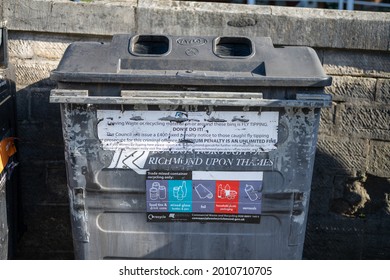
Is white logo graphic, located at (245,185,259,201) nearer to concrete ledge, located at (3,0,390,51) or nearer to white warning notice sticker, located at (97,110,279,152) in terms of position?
white warning notice sticker, located at (97,110,279,152)

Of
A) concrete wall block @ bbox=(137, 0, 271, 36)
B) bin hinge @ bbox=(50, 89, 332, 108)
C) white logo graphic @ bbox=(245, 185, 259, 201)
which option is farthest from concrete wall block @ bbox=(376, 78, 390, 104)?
white logo graphic @ bbox=(245, 185, 259, 201)

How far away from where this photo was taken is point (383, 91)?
13.1ft

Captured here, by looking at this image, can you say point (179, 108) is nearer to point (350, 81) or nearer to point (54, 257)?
point (350, 81)

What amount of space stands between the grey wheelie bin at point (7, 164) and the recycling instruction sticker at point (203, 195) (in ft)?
3.08

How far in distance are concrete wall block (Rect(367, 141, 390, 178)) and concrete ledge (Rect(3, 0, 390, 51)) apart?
655mm

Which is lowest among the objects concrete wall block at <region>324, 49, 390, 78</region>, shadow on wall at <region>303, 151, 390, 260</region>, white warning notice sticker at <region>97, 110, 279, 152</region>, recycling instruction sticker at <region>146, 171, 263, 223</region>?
shadow on wall at <region>303, 151, 390, 260</region>

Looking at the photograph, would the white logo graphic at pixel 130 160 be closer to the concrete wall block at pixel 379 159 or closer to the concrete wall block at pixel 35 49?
the concrete wall block at pixel 35 49

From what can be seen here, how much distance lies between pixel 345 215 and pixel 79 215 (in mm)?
1951

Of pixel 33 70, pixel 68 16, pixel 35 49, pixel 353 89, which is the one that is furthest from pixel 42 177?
pixel 353 89

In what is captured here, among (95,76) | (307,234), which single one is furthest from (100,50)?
(307,234)

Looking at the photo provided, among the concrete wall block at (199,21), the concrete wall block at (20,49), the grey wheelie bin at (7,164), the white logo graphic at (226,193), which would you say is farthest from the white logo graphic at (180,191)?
the concrete wall block at (20,49)

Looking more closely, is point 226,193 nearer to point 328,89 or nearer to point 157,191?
point 157,191

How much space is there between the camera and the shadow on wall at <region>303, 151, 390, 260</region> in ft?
13.5

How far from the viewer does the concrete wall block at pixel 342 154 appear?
4.05m
